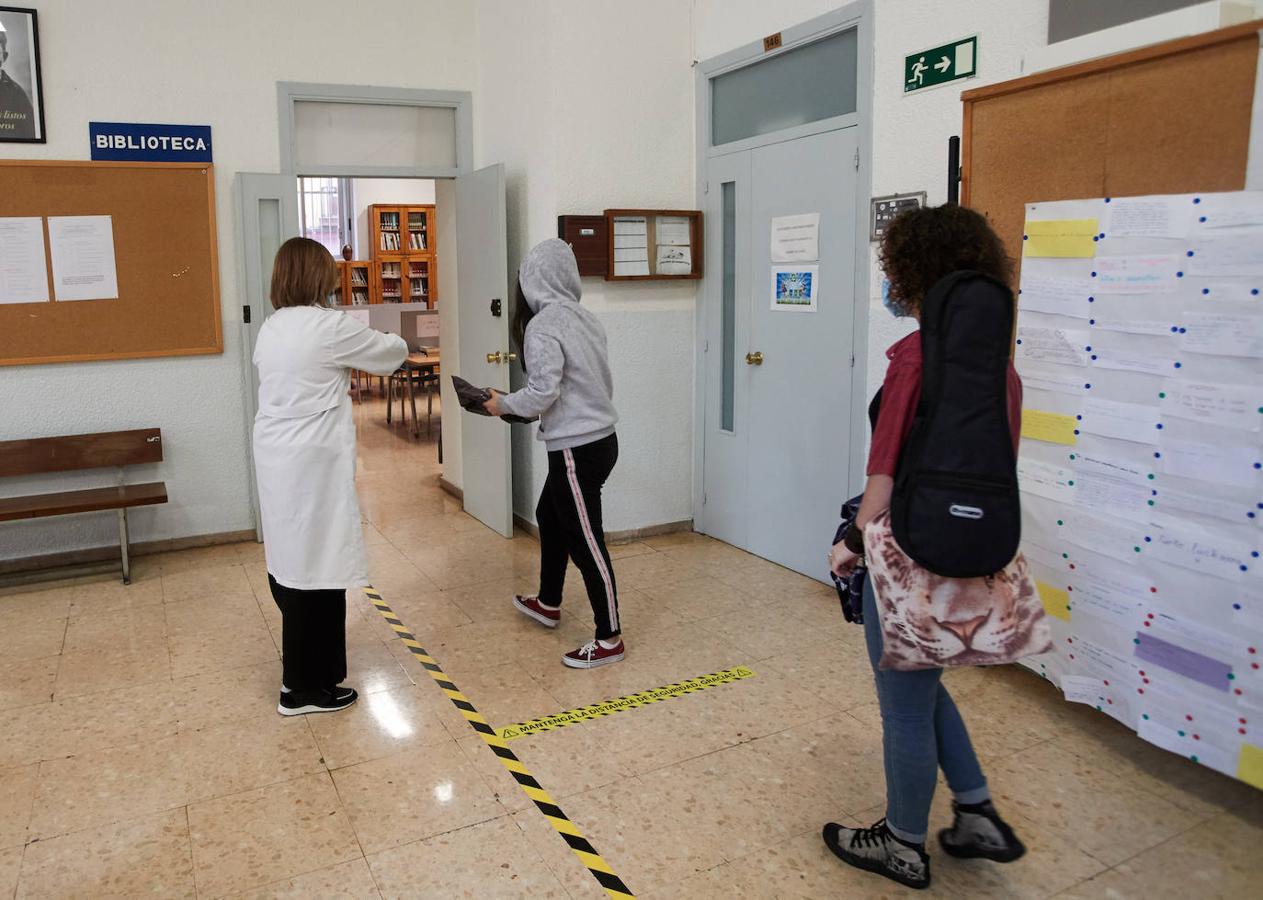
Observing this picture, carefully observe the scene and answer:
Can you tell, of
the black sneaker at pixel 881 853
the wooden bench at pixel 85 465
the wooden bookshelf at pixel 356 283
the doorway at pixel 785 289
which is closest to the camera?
the black sneaker at pixel 881 853

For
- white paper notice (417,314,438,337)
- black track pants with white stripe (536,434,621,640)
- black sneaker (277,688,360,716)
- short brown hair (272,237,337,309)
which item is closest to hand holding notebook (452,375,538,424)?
black track pants with white stripe (536,434,621,640)

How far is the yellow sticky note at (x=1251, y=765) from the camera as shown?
2461 millimetres

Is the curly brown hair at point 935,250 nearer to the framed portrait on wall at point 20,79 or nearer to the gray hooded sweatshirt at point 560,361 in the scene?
the gray hooded sweatshirt at point 560,361

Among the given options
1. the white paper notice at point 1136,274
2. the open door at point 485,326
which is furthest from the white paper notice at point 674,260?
the white paper notice at point 1136,274

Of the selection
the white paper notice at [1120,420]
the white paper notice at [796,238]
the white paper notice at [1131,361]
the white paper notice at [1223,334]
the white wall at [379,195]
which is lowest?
the white paper notice at [1120,420]

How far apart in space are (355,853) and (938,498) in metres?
1.68

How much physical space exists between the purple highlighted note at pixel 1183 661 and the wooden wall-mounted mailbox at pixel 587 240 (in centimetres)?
298

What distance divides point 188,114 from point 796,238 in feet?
10.1

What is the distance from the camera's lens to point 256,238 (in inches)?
194

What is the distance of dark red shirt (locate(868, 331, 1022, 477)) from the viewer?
1933 millimetres

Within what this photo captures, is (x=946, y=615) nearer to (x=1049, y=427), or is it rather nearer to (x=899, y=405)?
(x=899, y=405)

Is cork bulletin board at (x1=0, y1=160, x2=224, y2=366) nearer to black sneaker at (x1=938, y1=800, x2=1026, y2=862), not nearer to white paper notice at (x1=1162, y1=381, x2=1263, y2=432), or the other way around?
black sneaker at (x1=938, y1=800, x2=1026, y2=862)

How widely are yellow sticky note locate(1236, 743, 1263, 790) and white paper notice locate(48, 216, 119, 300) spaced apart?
4969mm

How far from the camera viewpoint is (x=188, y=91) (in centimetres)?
480
